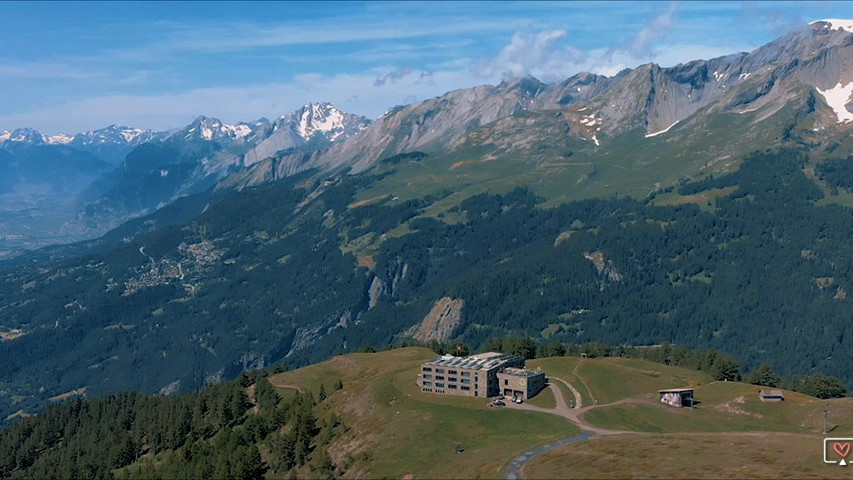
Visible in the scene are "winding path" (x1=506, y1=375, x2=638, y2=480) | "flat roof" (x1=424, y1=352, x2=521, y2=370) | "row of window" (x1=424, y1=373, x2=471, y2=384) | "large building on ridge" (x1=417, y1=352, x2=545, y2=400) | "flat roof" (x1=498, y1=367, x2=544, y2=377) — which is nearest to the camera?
"winding path" (x1=506, y1=375, x2=638, y2=480)

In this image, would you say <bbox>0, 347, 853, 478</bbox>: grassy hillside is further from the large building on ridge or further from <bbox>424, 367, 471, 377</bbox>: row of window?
<bbox>424, 367, 471, 377</bbox>: row of window

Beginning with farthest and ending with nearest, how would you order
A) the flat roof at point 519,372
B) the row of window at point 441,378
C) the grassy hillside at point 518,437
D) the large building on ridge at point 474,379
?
the row of window at point 441,378 < the flat roof at point 519,372 < the large building on ridge at point 474,379 < the grassy hillside at point 518,437

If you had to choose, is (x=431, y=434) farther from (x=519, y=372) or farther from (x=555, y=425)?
(x=519, y=372)

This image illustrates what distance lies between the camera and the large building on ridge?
17662cm

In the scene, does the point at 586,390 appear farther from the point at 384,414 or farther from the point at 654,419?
the point at 384,414

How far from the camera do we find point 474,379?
589ft

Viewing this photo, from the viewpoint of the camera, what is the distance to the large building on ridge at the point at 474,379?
177 m

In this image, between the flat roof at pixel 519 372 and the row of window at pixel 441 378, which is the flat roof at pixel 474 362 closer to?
the row of window at pixel 441 378

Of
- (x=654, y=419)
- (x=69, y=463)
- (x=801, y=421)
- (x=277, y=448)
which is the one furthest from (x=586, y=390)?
(x=69, y=463)

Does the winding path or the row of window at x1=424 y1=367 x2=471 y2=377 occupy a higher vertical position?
the row of window at x1=424 y1=367 x2=471 y2=377

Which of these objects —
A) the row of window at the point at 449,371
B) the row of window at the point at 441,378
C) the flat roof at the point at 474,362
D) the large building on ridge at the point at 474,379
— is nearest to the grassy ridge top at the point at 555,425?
the large building on ridge at the point at 474,379

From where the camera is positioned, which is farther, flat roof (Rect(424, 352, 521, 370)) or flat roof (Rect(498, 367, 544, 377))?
flat roof (Rect(424, 352, 521, 370))

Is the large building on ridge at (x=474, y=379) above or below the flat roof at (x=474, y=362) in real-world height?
below

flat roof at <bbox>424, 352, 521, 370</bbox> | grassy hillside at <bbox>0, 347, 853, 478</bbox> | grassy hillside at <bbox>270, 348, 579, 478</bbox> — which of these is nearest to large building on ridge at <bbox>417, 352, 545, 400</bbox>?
flat roof at <bbox>424, 352, 521, 370</bbox>
